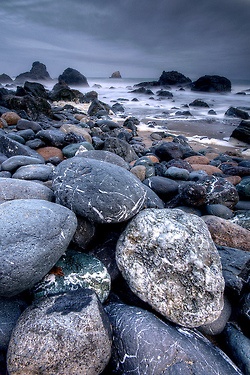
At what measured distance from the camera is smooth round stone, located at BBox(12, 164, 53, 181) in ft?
10.4

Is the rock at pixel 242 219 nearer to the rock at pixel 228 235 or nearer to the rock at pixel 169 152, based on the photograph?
the rock at pixel 228 235

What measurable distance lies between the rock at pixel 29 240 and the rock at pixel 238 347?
1.41m

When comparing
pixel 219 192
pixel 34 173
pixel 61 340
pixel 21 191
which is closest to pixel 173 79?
pixel 219 192

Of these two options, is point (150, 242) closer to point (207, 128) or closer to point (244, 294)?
point (244, 294)

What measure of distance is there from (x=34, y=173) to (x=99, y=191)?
144 centimetres

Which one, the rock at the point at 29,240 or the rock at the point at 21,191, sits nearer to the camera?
the rock at the point at 29,240

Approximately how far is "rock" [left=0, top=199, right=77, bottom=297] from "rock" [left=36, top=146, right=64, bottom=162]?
3.00 metres

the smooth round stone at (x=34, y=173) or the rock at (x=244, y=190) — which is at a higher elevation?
the smooth round stone at (x=34, y=173)

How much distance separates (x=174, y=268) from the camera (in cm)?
190

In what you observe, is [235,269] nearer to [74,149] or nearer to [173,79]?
[74,149]

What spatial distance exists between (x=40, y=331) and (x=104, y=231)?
3.42ft

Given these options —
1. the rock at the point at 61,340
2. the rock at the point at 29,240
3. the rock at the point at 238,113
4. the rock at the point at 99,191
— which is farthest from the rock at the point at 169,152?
the rock at the point at 238,113

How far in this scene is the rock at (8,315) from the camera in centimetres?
160

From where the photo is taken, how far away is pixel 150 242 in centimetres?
199
